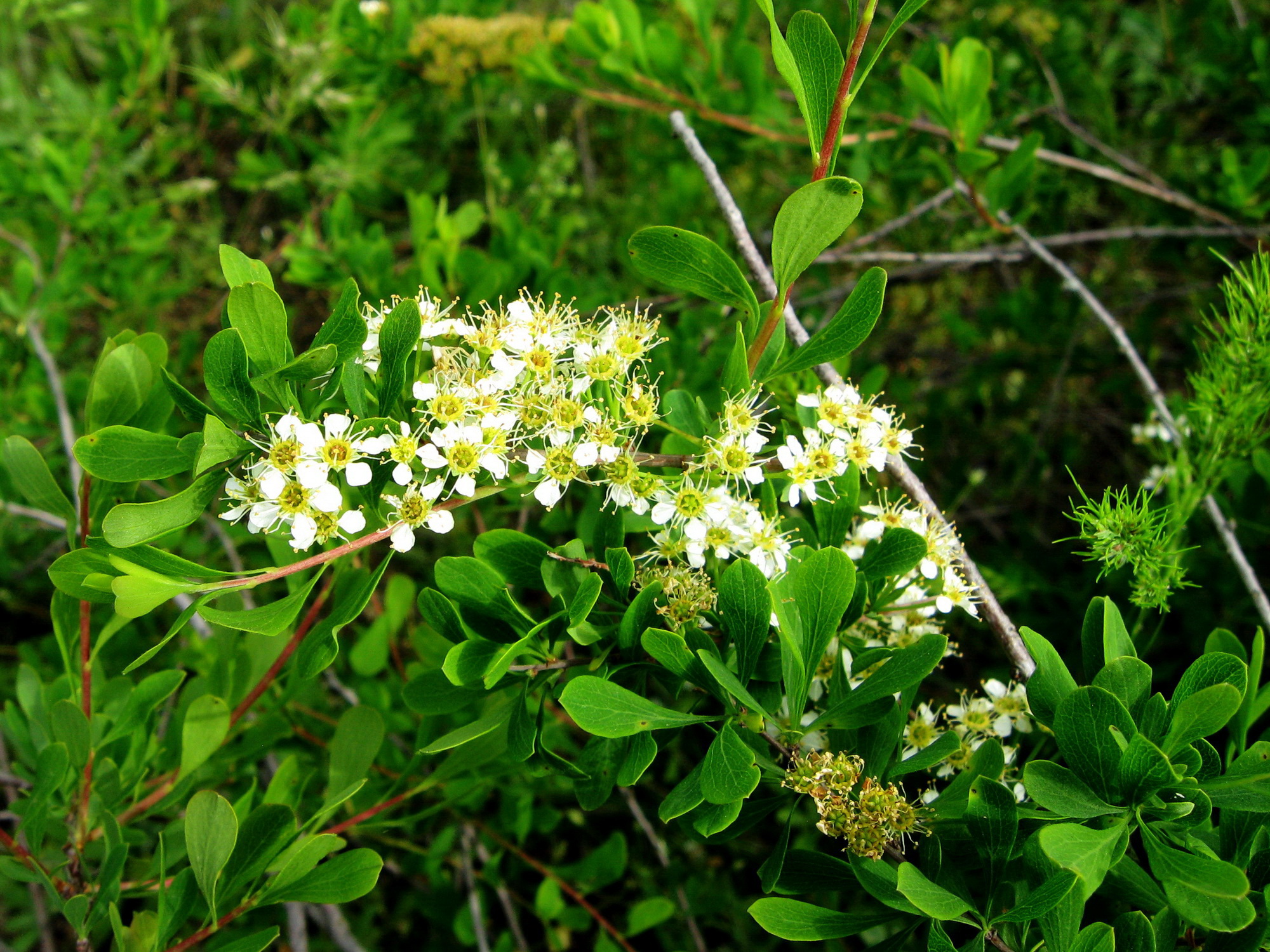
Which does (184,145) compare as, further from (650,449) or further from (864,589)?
(864,589)

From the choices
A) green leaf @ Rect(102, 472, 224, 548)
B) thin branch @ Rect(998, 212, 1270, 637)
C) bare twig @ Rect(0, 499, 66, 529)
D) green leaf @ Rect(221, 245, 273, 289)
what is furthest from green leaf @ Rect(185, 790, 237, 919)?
thin branch @ Rect(998, 212, 1270, 637)

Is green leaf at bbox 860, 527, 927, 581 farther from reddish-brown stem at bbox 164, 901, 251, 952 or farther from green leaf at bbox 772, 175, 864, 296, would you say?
reddish-brown stem at bbox 164, 901, 251, 952

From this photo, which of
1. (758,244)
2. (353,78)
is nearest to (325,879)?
(758,244)

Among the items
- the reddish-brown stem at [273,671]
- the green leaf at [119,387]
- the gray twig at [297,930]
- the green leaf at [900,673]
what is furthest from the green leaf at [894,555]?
the gray twig at [297,930]

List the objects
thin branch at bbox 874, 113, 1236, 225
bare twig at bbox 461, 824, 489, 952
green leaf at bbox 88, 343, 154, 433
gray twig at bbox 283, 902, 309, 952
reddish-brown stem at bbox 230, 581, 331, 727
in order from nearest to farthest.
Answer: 1. green leaf at bbox 88, 343, 154, 433
2. reddish-brown stem at bbox 230, 581, 331, 727
3. gray twig at bbox 283, 902, 309, 952
4. bare twig at bbox 461, 824, 489, 952
5. thin branch at bbox 874, 113, 1236, 225

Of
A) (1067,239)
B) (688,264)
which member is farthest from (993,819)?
(1067,239)

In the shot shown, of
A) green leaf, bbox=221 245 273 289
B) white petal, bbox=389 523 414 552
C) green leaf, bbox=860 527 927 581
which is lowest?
green leaf, bbox=860 527 927 581
